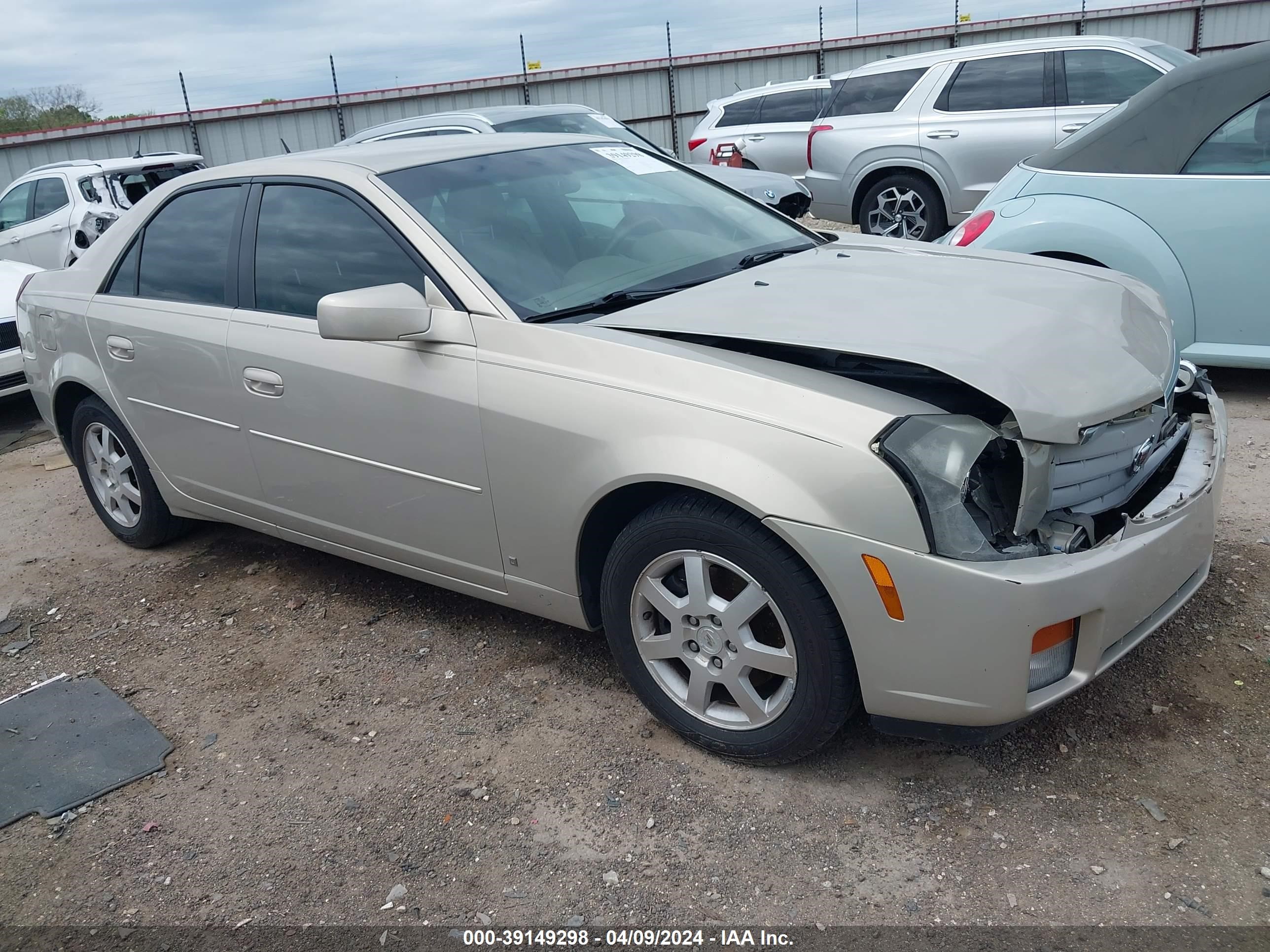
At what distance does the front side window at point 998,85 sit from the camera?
29.2ft

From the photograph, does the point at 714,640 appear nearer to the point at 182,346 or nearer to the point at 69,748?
the point at 69,748

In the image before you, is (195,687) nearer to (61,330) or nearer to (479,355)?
(479,355)

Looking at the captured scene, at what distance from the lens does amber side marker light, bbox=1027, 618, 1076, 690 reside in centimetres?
237

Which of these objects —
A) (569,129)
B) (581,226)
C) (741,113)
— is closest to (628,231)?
(581,226)

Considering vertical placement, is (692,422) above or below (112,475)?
above

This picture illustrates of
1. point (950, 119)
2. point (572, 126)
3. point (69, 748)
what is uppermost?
point (572, 126)

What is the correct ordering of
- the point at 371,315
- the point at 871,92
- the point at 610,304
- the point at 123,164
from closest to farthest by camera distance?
the point at 371,315
the point at 610,304
the point at 871,92
the point at 123,164

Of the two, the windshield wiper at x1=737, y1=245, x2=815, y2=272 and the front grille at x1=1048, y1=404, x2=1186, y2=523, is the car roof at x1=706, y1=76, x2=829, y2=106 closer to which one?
the windshield wiper at x1=737, y1=245, x2=815, y2=272

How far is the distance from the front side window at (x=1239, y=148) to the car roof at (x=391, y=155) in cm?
280

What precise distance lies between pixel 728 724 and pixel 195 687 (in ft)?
6.36

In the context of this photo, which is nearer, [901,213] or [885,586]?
[885,586]

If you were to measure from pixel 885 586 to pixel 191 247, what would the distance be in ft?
9.92

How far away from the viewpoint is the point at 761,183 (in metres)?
8.73

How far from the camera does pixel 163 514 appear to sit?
4.64 meters
